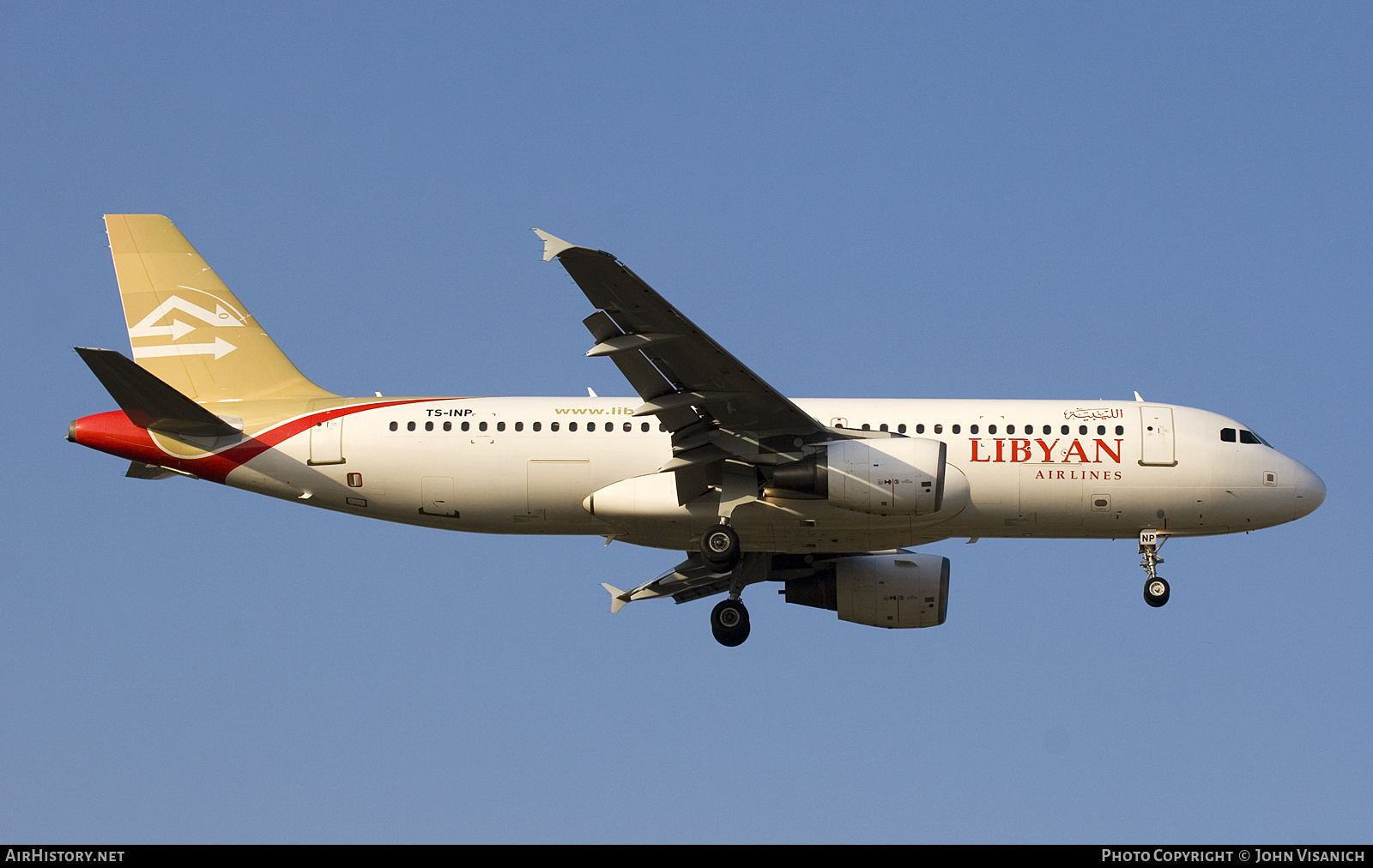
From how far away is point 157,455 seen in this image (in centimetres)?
3100

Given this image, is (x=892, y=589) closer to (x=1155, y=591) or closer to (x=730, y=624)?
(x=730, y=624)

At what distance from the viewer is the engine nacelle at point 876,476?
2875cm

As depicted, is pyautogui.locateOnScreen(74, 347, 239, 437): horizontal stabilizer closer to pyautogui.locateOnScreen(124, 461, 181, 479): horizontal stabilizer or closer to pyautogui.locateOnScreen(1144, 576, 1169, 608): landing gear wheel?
pyautogui.locateOnScreen(124, 461, 181, 479): horizontal stabilizer

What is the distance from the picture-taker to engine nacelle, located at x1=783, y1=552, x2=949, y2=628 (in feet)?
112

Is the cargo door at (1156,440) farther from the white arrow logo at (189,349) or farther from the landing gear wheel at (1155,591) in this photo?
the white arrow logo at (189,349)

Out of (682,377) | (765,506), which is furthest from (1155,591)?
(682,377)

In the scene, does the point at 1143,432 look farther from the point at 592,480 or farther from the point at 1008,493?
→ the point at 592,480

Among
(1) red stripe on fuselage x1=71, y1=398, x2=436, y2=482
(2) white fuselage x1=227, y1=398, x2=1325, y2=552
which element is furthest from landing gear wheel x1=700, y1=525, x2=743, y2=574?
(1) red stripe on fuselage x1=71, y1=398, x2=436, y2=482

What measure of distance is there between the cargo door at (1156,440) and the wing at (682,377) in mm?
6429

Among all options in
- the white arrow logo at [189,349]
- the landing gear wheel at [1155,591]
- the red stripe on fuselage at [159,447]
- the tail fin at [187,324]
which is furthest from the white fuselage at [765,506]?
the white arrow logo at [189,349]

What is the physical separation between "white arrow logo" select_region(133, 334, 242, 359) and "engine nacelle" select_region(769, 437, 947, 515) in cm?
1249

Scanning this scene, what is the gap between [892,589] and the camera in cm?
3412

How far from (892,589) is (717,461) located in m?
6.41

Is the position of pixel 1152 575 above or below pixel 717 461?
below
